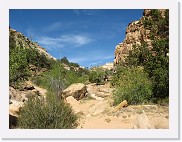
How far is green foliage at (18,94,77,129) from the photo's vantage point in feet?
31.2

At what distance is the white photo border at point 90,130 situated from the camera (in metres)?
8.23

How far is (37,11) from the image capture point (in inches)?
372

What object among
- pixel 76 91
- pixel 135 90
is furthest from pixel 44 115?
pixel 76 91

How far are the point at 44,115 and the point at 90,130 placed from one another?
2007 millimetres

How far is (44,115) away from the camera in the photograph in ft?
32.2

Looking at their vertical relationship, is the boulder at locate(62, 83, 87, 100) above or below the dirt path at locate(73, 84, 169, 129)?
above

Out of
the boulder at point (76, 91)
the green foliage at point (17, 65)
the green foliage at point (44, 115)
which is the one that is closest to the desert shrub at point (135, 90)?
the green foliage at point (44, 115)

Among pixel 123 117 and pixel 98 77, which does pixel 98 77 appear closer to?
pixel 98 77

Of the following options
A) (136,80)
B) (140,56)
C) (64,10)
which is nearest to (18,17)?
(64,10)

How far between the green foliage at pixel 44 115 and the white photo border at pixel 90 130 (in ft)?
3.13

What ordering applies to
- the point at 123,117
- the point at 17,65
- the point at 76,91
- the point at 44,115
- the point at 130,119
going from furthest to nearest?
the point at 76,91, the point at 17,65, the point at 123,117, the point at 130,119, the point at 44,115

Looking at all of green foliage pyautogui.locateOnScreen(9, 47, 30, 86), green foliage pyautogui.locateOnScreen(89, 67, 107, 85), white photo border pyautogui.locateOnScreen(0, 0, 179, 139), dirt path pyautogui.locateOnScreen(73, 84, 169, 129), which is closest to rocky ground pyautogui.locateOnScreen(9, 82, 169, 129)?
dirt path pyautogui.locateOnScreen(73, 84, 169, 129)

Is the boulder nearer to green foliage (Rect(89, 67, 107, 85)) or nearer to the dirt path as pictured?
the dirt path

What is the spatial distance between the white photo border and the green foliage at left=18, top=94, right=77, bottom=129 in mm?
953
